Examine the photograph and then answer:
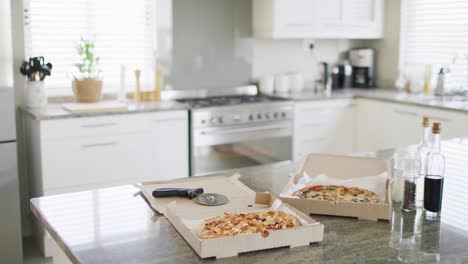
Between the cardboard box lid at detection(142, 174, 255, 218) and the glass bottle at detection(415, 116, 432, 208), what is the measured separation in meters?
0.57

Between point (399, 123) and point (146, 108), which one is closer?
point (146, 108)

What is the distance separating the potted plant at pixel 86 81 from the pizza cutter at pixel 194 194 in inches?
92.3

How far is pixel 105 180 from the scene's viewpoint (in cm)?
388

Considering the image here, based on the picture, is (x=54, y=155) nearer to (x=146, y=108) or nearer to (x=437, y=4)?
(x=146, y=108)

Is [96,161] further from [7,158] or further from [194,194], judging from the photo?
[194,194]

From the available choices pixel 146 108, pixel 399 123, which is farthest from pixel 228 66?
pixel 399 123

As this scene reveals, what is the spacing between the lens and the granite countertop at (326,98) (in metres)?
3.76

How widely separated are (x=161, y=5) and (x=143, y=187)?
2.80m

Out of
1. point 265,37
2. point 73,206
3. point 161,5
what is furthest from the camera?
point 265,37

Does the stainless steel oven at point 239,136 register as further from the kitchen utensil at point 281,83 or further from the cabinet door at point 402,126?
the cabinet door at point 402,126

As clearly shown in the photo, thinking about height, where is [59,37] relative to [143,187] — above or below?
above

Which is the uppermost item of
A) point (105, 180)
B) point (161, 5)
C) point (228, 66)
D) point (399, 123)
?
point (161, 5)

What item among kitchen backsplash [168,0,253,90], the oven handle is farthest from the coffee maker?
the oven handle

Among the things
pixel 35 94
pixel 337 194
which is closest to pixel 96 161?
pixel 35 94
